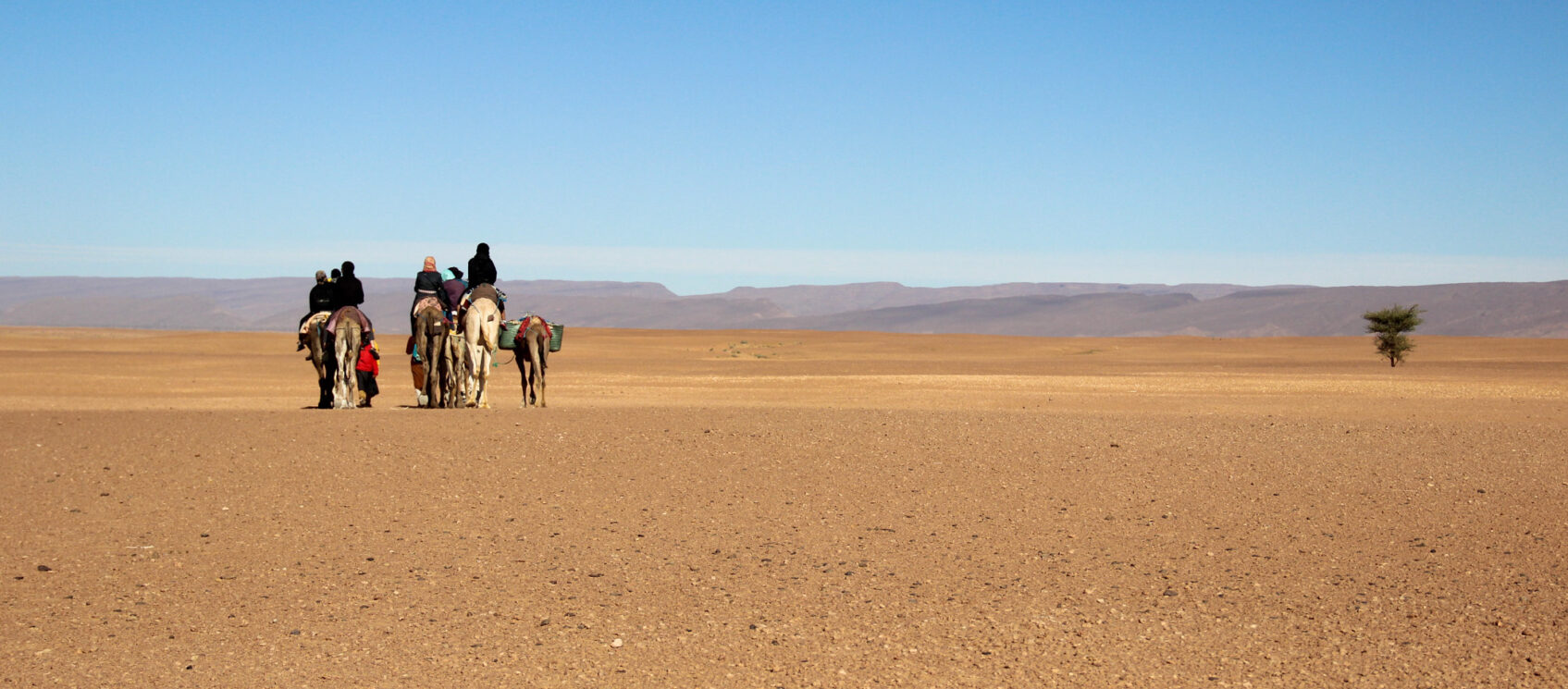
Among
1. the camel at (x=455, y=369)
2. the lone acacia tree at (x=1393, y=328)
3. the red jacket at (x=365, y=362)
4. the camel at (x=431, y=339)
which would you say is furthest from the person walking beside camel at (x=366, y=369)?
the lone acacia tree at (x=1393, y=328)

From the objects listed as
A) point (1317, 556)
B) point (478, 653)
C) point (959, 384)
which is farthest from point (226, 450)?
point (959, 384)

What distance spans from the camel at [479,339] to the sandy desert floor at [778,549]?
2131 millimetres

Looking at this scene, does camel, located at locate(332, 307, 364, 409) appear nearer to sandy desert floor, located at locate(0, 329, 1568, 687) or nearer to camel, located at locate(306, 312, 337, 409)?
camel, located at locate(306, 312, 337, 409)

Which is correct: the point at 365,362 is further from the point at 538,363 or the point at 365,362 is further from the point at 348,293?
the point at 538,363

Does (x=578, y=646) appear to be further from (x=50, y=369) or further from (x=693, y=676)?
(x=50, y=369)

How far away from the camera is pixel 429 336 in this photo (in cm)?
1889

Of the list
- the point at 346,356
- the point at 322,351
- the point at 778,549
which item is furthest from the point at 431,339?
the point at 778,549

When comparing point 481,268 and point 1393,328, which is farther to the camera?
point 1393,328

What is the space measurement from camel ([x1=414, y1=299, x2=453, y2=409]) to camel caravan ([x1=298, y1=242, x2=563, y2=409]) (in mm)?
13

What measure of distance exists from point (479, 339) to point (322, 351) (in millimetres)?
2386

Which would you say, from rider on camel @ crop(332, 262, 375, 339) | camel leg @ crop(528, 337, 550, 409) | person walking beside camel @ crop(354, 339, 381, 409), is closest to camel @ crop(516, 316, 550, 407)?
camel leg @ crop(528, 337, 550, 409)

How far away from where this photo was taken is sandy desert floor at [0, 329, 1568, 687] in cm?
678

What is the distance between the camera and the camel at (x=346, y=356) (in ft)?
62.2

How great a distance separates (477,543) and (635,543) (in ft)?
3.65
